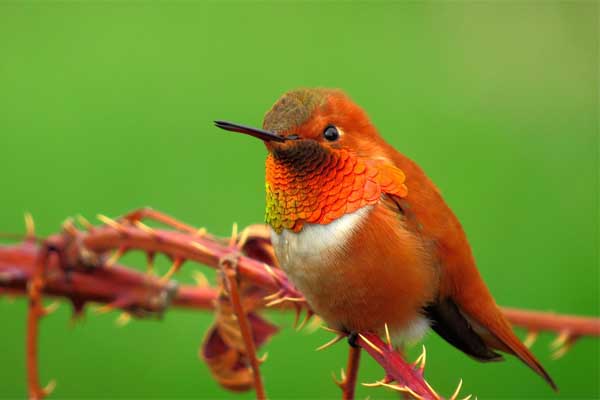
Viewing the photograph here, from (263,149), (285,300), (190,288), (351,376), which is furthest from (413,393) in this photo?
(263,149)

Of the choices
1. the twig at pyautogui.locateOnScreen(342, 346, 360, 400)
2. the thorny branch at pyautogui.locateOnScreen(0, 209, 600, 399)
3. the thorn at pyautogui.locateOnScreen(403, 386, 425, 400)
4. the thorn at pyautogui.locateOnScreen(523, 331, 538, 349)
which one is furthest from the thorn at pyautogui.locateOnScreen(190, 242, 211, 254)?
the thorn at pyautogui.locateOnScreen(523, 331, 538, 349)

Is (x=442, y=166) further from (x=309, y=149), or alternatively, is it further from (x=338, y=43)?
(x=309, y=149)

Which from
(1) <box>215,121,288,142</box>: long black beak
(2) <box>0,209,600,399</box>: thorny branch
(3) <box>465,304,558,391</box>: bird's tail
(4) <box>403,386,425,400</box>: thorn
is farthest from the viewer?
(3) <box>465,304,558,391</box>: bird's tail

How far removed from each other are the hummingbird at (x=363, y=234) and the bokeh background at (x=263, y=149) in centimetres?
146

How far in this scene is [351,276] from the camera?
2.00 meters

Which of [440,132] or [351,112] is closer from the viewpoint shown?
[351,112]

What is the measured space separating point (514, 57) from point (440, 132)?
162cm

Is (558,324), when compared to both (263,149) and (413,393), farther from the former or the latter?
(263,149)

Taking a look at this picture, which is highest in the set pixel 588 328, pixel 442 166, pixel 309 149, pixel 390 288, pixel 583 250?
pixel 309 149

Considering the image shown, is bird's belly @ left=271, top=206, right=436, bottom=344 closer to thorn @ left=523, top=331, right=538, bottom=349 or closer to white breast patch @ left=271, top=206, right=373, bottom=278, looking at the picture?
white breast patch @ left=271, top=206, right=373, bottom=278

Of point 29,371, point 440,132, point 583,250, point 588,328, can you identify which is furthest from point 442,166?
point 29,371

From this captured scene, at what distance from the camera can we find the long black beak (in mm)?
1706

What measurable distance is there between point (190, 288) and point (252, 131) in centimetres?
72

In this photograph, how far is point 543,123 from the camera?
627 cm
